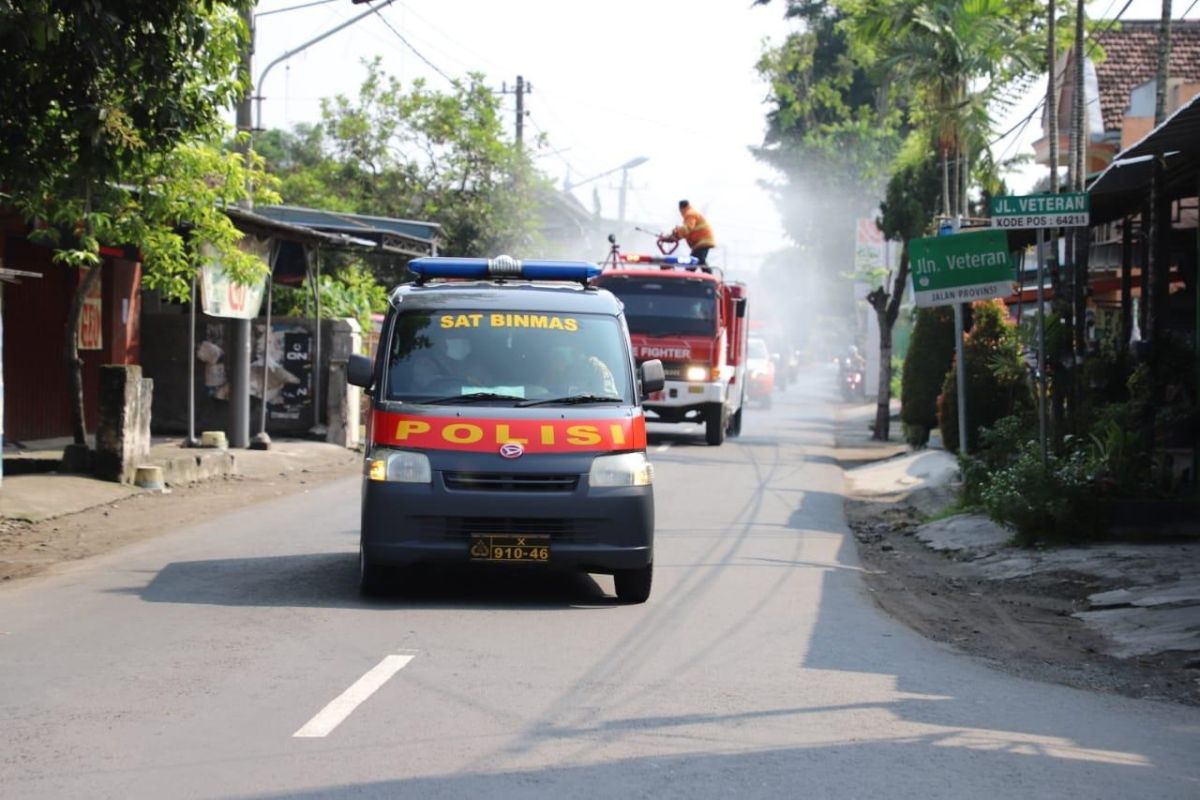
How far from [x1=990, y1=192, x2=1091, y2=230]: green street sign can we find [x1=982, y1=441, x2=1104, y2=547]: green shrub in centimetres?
225

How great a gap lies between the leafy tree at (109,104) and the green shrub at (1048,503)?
8.04 meters

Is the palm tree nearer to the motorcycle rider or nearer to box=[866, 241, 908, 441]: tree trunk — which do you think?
box=[866, 241, 908, 441]: tree trunk

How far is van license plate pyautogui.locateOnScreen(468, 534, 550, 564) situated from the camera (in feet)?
32.6

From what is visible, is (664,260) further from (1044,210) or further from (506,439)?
(506,439)

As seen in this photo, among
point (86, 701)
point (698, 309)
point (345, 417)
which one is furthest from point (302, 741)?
point (698, 309)

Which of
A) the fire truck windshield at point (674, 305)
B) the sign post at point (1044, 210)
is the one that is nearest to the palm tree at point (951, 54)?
the fire truck windshield at point (674, 305)

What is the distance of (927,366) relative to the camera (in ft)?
87.6

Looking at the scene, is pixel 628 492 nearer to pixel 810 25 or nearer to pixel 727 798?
pixel 727 798

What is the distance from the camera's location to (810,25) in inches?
2189

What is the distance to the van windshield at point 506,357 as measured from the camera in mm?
10609

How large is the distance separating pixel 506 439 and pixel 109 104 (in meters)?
5.42

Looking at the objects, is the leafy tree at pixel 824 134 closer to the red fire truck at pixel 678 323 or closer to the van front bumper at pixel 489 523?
the red fire truck at pixel 678 323

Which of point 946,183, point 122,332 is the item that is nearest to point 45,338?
point 122,332

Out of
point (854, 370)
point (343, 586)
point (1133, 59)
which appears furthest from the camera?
point (854, 370)
